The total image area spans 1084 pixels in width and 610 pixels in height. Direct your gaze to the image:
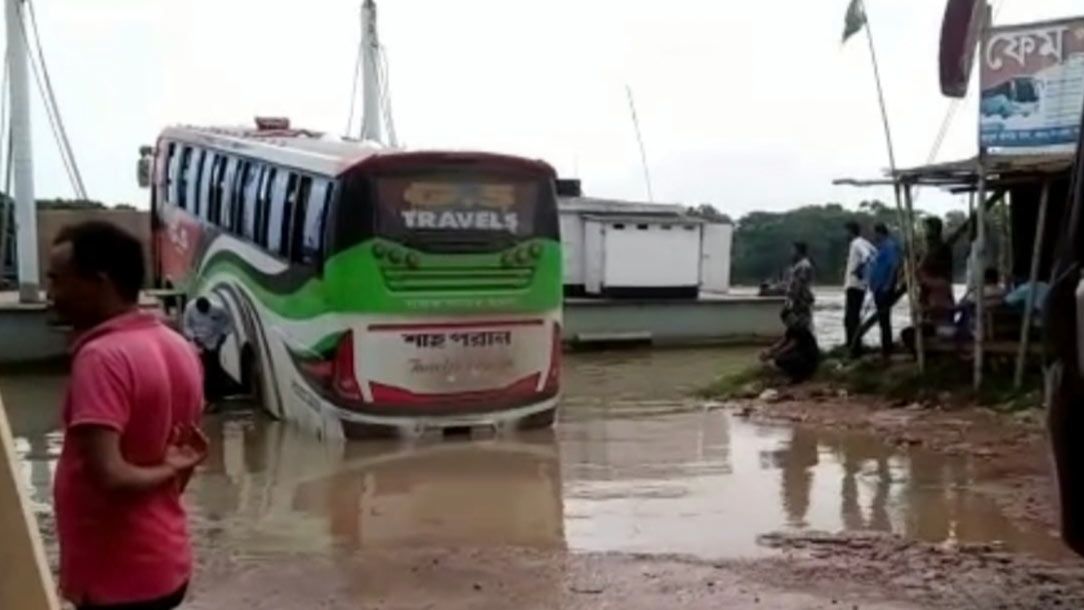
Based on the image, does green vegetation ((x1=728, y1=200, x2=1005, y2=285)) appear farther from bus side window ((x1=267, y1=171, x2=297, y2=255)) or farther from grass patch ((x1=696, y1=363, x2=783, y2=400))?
bus side window ((x1=267, y1=171, x2=297, y2=255))

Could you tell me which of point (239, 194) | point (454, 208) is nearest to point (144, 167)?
point (239, 194)

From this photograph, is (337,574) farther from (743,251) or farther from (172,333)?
(743,251)

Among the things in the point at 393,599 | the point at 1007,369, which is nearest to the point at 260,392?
the point at 1007,369

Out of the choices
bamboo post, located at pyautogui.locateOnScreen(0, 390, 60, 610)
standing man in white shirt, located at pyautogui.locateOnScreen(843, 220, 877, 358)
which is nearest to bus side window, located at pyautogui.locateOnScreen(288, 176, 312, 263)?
standing man in white shirt, located at pyautogui.locateOnScreen(843, 220, 877, 358)

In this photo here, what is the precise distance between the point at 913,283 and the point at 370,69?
13156 millimetres

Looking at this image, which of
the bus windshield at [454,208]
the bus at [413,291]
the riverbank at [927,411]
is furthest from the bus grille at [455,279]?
the riverbank at [927,411]

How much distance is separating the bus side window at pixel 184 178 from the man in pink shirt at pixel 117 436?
1566 centimetres

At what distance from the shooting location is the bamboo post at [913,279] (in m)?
14.9

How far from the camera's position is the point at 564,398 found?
18.0 metres

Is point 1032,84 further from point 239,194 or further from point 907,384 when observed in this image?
point 239,194

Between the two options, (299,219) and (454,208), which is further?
(299,219)

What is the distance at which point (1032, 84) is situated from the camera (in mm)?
13367

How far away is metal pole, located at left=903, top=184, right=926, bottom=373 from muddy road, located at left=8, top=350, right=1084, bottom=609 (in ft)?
5.95

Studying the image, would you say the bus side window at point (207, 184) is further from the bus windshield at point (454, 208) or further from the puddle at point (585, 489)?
the bus windshield at point (454, 208)
